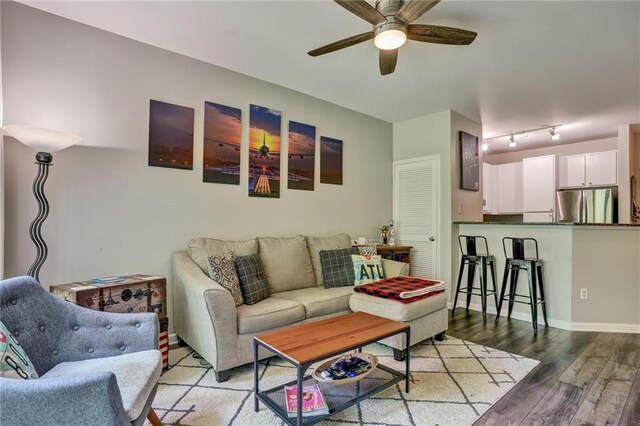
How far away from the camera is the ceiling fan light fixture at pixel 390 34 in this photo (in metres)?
2.12

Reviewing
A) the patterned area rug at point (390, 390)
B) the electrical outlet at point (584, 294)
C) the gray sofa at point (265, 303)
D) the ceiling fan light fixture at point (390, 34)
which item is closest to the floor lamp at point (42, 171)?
the gray sofa at point (265, 303)

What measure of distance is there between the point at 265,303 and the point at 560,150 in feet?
22.4

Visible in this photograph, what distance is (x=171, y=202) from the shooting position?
302cm

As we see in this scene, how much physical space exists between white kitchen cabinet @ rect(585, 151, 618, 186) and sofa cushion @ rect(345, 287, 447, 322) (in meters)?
4.75

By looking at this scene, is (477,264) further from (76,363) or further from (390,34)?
(76,363)

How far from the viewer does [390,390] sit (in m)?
2.25

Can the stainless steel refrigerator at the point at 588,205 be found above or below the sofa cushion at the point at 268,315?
above

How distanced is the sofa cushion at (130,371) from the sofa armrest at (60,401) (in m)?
0.21

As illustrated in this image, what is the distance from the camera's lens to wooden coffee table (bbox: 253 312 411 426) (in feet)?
5.75

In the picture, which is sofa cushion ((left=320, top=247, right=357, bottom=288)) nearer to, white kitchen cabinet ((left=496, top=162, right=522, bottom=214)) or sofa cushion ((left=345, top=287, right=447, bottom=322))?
sofa cushion ((left=345, top=287, right=447, bottom=322))

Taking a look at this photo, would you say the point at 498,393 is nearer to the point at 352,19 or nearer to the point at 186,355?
the point at 186,355

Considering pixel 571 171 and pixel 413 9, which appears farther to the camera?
pixel 571 171

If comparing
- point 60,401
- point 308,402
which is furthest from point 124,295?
point 308,402

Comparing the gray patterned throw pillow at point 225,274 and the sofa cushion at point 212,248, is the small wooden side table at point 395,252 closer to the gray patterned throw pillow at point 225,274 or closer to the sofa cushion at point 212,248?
the sofa cushion at point 212,248
